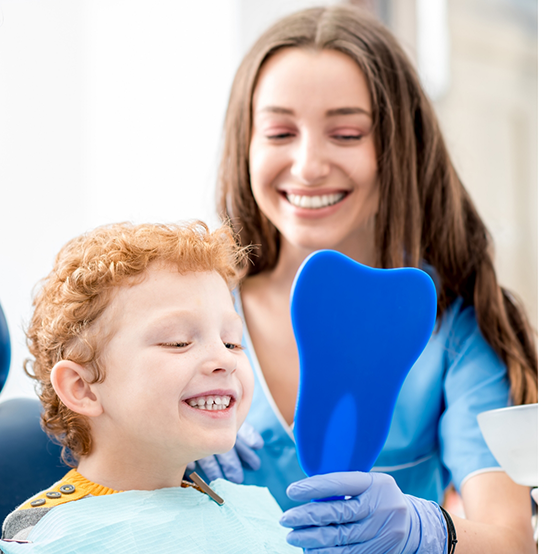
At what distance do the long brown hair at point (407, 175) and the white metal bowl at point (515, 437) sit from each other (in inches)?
13.6

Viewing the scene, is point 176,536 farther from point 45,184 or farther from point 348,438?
point 45,184

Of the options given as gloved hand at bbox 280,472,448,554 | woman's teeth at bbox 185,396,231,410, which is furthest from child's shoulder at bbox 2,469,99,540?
gloved hand at bbox 280,472,448,554

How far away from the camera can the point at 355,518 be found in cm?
84

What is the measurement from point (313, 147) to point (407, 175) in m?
0.23

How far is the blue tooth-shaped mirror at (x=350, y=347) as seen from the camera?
80 centimetres

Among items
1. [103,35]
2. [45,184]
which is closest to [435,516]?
[45,184]

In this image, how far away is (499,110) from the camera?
408 centimetres

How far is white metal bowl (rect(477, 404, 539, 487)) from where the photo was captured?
101cm

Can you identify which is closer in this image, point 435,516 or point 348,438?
point 348,438

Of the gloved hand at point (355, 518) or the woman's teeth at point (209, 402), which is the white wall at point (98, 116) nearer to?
the woman's teeth at point (209, 402)

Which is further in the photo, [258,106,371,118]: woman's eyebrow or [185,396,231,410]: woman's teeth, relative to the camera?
[258,106,371,118]: woman's eyebrow

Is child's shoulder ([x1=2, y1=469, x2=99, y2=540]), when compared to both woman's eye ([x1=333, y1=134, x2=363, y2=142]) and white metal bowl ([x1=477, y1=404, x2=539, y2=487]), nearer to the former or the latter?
white metal bowl ([x1=477, y1=404, x2=539, y2=487])

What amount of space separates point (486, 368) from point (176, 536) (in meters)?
0.76

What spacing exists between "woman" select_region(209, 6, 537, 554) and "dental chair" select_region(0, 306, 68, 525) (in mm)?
405
